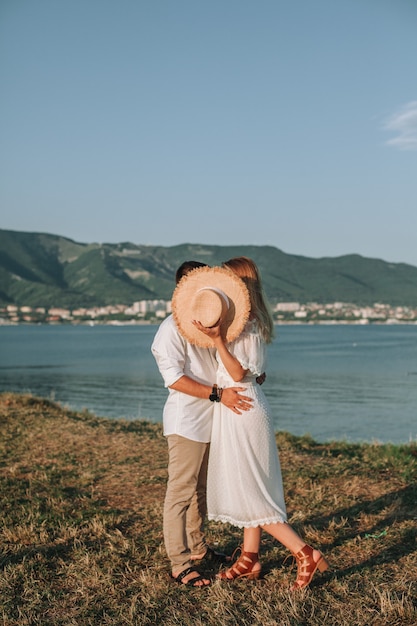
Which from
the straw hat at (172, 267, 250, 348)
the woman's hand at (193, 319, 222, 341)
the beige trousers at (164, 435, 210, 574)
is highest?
the straw hat at (172, 267, 250, 348)

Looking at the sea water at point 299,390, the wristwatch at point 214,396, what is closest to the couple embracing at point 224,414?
the wristwatch at point 214,396

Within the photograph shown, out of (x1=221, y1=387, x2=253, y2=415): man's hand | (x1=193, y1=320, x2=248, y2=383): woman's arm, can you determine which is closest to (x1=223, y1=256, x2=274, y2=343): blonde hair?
(x1=193, y1=320, x2=248, y2=383): woman's arm

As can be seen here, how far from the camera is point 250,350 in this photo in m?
4.19

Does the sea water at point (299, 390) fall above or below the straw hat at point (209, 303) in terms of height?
below

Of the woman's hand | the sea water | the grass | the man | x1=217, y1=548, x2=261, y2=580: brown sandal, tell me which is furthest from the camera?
the sea water

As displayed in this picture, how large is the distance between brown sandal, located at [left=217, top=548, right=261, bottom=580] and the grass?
0.07m

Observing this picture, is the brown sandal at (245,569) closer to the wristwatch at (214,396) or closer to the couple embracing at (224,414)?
the couple embracing at (224,414)

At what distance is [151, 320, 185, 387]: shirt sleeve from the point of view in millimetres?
4250

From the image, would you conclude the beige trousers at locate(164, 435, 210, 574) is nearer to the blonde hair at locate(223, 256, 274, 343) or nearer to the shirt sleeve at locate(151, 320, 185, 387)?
the shirt sleeve at locate(151, 320, 185, 387)

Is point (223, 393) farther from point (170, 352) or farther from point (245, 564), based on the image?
point (245, 564)

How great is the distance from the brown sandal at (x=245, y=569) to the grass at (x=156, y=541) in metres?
0.07

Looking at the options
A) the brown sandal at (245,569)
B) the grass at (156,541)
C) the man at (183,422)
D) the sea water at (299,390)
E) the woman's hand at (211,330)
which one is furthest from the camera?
the sea water at (299,390)

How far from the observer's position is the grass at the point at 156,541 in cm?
386

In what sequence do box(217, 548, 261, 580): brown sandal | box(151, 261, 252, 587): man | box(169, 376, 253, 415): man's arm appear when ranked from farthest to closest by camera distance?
box(217, 548, 261, 580): brown sandal → box(151, 261, 252, 587): man → box(169, 376, 253, 415): man's arm
